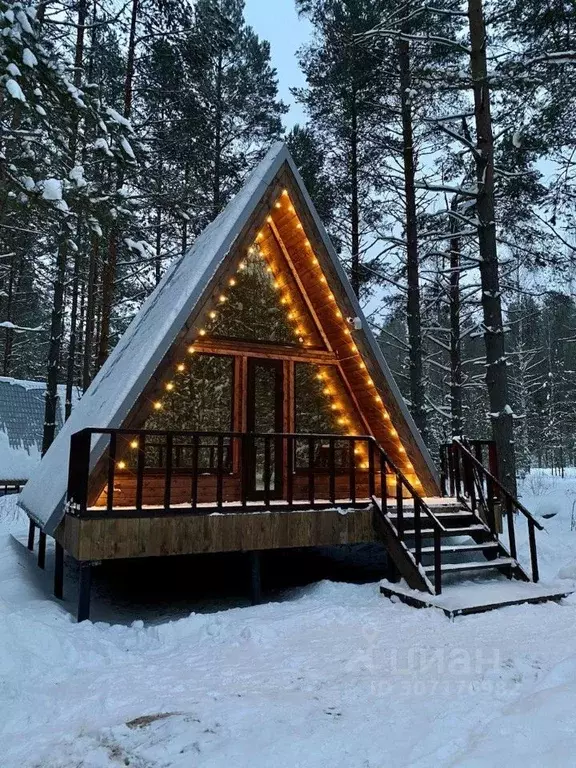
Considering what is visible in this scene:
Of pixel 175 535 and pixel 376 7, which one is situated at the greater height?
pixel 376 7

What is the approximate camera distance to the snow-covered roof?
20469 millimetres

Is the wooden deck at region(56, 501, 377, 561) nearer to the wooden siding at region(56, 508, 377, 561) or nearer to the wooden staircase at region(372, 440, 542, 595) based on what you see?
the wooden siding at region(56, 508, 377, 561)

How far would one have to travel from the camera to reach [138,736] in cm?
346

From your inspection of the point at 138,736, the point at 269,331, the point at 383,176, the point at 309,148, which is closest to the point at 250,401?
the point at 269,331

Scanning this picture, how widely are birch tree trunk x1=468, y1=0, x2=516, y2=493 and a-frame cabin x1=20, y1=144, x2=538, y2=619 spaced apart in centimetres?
157

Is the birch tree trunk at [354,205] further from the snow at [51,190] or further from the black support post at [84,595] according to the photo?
the black support post at [84,595]

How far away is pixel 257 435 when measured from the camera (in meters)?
7.02

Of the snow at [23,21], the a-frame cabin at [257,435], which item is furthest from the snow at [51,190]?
the a-frame cabin at [257,435]

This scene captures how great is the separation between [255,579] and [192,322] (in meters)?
3.47

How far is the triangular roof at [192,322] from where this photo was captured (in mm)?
6895

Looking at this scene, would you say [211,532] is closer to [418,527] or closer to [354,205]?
[418,527]

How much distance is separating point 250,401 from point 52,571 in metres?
4.30

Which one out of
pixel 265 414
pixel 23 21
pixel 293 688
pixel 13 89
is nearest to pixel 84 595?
pixel 293 688

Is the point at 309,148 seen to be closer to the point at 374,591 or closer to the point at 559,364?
the point at 374,591
